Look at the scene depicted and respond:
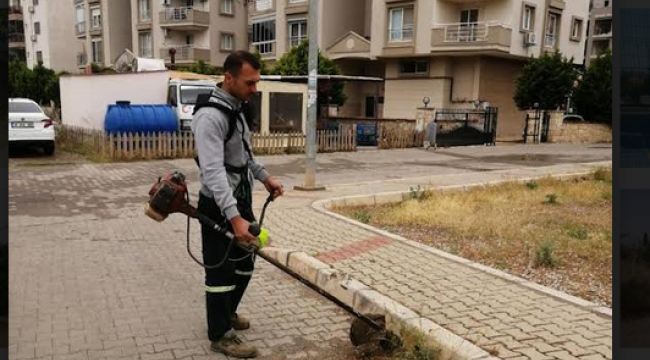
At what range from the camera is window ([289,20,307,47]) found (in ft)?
116

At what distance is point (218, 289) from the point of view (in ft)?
11.4

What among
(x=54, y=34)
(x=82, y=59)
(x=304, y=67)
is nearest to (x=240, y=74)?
(x=304, y=67)

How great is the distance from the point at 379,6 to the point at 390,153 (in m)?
15.1

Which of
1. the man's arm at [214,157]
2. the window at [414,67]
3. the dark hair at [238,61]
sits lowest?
the man's arm at [214,157]

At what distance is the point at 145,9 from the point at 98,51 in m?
8.59

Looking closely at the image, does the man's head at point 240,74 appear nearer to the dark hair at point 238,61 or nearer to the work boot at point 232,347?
the dark hair at point 238,61

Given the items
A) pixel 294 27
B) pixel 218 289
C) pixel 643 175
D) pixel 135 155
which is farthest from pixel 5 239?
pixel 294 27

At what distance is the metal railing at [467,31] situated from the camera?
26703mm

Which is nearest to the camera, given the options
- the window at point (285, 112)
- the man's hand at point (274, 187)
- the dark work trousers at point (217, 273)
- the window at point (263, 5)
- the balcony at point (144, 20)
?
the dark work trousers at point (217, 273)

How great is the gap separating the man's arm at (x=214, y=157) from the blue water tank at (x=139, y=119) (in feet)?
39.3

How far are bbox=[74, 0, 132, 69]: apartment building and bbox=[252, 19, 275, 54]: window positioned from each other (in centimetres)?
1547

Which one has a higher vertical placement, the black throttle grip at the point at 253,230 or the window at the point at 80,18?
the window at the point at 80,18

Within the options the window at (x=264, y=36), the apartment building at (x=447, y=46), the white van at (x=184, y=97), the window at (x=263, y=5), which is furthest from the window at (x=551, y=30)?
the white van at (x=184, y=97)

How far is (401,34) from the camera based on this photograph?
29.9 meters
